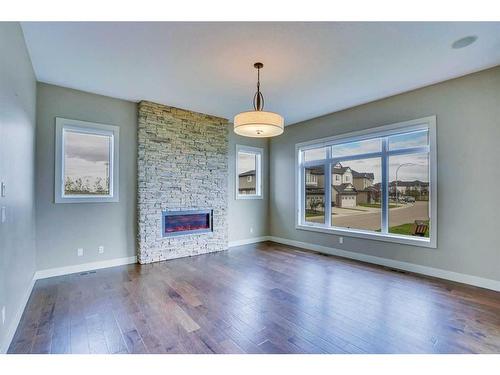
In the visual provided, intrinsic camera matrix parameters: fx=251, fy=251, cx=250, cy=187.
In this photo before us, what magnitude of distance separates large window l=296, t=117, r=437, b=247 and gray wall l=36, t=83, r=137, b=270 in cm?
377

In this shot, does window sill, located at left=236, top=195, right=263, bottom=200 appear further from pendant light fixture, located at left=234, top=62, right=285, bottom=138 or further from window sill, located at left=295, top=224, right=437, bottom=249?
pendant light fixture, located at left=234, top=62, right=285, bottom=138

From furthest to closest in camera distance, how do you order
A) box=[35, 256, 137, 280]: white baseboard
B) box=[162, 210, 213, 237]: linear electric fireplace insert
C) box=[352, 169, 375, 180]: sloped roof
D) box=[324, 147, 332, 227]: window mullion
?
box=[324, 147, 332, 227]: window mullion, box=[162, 210, 213, 237]: linear electric fireplace insert, box=[352, 169, 375, 180]: sloped roof, box=[35, 256, 137, 280]: white baseboard

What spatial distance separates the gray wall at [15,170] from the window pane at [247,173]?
Result: 13.5 feet

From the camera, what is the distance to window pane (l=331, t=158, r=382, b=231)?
4848 mm

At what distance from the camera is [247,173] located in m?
6.66

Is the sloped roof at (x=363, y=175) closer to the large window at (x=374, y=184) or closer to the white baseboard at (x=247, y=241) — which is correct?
the large window at (x=374, y=184)

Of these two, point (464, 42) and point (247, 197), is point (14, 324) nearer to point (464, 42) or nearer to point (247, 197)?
point (247, 197)

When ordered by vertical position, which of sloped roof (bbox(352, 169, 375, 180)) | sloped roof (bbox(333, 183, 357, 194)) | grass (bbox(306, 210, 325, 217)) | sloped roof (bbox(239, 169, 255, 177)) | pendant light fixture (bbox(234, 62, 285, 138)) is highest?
pendant light fixture (bbox(234, 62, 285, 138))

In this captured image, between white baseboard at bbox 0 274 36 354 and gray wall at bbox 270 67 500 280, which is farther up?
gray wall at bbox 270 67 500 280

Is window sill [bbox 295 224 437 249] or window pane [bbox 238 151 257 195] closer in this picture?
window sill [bbox 295 224 437 249]

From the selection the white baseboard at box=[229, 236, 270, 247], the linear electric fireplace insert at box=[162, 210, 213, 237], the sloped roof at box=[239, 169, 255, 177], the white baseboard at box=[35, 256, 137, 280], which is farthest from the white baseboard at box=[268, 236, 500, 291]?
the white baseboard at box=[35, 256, 137, 280]

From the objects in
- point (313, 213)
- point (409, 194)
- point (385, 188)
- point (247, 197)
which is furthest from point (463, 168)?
point (247, 197)
